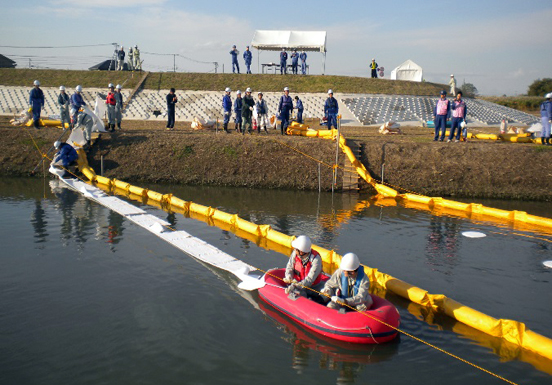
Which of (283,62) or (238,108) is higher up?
(283,62)

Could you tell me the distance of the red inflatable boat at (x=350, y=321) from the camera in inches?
341

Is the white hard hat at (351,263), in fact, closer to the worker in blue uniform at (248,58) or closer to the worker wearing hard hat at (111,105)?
the worker wearing hard hat at (111,105)

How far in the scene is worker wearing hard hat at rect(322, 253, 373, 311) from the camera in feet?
29.1

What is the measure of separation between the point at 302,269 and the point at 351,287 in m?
1.31

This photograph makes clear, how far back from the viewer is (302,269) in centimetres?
1016

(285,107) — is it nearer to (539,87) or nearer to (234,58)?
(234,58)

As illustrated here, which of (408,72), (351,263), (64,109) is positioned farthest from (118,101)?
(408,72)

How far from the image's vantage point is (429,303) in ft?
33.1

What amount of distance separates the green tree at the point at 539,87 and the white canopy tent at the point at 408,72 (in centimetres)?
2498

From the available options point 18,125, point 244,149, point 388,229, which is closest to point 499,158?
point 388,229

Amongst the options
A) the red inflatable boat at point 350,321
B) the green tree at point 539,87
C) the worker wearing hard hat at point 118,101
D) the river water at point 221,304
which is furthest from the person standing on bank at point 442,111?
the green tree at point 539,87

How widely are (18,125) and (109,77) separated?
14.6 metres

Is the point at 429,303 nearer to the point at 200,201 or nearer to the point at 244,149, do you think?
the point at 200,201

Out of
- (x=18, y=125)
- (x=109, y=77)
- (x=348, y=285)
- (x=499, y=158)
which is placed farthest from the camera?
(x=109, y=77)
